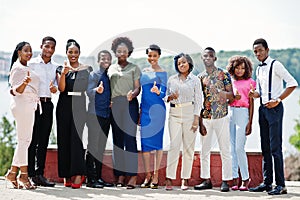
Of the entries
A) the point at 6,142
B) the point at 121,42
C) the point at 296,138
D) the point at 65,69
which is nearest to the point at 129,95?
the point at 121,42

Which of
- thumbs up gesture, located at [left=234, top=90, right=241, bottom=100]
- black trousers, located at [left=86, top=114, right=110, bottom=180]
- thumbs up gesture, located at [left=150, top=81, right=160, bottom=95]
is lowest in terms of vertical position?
black trousers, located at [left=86, top=114, right=110, bottom=180]

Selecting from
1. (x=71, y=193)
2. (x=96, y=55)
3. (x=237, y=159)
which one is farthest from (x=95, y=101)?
(x=237, y=159)

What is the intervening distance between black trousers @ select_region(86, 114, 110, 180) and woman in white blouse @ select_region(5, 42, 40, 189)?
0.68m

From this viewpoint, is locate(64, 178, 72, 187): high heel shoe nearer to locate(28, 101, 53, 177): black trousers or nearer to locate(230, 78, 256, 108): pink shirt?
locate(28, 101, 53, 177): black trousers

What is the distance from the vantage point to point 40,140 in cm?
589

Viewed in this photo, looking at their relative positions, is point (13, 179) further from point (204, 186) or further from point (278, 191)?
point (278, 191)

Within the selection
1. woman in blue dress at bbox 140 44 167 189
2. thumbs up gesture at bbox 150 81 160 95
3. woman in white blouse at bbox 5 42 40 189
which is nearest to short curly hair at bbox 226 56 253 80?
woman in blue dress at bbox 140 44 167 189

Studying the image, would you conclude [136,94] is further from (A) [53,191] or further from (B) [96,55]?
(A) [53,191]

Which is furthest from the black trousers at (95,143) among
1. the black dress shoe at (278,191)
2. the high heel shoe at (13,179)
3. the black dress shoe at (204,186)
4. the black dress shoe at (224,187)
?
the black dress shoe at (278,191)

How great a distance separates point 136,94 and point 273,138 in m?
1.63

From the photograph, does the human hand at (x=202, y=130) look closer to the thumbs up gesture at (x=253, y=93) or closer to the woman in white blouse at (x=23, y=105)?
the thumbs up gesture at (x=253, y=93)

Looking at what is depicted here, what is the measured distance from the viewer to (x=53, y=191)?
5578mm

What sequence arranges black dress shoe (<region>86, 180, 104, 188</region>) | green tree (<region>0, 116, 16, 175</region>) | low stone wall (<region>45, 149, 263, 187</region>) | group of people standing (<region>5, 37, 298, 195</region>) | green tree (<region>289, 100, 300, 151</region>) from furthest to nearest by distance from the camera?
green tree (<region>289, 100, 300, 151</region>), green tree (<region>0, 116, 16, 175</region>), low stone wall (<region>45, 149, 263, 187</region>), black dress shoe (<region>86, 180, 104, 188</region>), group of people standing (<region>5, 37, 298, 195</region>)

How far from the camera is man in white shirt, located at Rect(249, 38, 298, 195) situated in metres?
5.46
